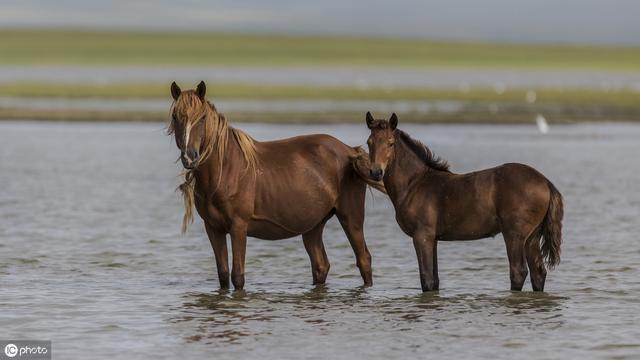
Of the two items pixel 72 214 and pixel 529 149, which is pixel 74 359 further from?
pixel 529 149

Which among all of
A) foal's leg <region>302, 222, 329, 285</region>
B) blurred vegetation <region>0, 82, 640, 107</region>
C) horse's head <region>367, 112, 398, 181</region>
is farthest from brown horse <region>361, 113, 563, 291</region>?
blurred vegetation <region>0, 82, 640, 107</region>

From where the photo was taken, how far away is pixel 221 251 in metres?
12.9

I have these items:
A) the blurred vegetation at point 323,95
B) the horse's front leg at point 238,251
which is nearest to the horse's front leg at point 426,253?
the horse's front leg at point 238,251

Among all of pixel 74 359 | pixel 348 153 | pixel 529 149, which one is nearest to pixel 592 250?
pixel 348 153

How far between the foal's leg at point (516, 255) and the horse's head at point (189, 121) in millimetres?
3091

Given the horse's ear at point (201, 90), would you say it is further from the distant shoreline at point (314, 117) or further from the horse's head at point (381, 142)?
the distant shoreline at point (314, 117)

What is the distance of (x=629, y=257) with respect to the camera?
51.9 ft

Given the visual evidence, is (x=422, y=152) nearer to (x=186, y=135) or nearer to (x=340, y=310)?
(x=340, y=310)

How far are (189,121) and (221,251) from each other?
150 centimetres

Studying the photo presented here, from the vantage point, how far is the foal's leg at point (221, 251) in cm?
1280

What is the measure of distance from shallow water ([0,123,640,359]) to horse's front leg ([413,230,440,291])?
0.70ft

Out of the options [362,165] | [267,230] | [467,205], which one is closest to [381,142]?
[362,165]

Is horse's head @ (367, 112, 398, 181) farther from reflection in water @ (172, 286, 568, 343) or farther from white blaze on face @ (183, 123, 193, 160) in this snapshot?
white blaze on face @ (183, 123, 193, 160)

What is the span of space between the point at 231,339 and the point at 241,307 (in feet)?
5.11
